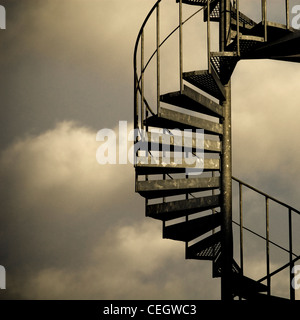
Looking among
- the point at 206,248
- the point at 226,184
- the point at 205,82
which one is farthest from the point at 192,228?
the point at 205,82

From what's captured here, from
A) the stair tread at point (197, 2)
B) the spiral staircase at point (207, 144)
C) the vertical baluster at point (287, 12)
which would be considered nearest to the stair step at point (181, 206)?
the spiral staircase at point (207, 144)

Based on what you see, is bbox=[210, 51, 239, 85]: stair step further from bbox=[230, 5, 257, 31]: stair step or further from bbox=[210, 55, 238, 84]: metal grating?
bbox=[230, 5, 257, 31]: stair step

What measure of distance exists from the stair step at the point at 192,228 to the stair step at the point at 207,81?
51.3 inches

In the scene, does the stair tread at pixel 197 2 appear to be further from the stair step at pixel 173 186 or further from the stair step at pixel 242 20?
the stair step at pixel 173 186

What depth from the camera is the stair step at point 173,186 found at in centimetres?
494

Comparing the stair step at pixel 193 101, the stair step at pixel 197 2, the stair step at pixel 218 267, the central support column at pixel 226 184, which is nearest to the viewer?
the stair step at pixel 193 101

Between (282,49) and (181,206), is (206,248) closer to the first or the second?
(181,206)

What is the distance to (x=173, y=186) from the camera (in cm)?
500

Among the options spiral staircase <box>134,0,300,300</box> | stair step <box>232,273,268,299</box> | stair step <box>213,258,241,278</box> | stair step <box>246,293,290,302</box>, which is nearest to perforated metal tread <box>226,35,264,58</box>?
spiral staircase <box>134,0,300,300</box>

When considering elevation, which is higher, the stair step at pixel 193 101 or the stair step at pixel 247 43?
the stair step at pixel 247 43

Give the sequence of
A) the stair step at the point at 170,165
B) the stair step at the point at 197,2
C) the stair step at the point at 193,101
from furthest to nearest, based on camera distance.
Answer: the stair step at the point at 197,2
the stair step at the point at 170,165
the stair step at the point at 193,101
